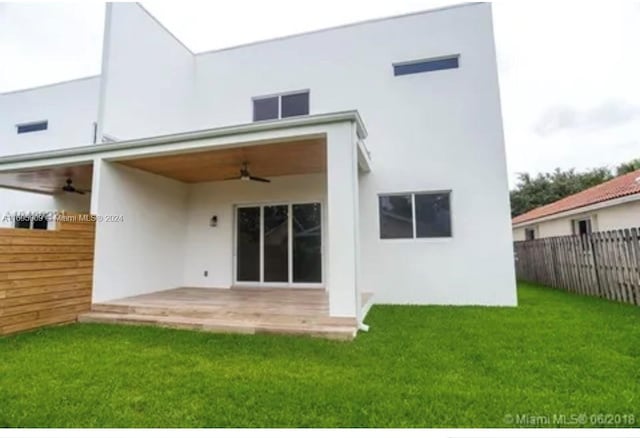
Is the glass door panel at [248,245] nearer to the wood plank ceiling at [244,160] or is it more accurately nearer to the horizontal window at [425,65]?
the wood plank ceiling at [244,160]

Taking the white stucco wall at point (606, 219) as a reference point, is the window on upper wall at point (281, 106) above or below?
above

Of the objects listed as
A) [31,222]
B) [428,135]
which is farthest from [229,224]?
[31,222]

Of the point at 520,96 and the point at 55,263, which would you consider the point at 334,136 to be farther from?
the point at 520,96

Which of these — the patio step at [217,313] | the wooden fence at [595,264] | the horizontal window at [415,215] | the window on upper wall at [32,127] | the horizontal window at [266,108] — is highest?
the window on upper wall at [32,127]

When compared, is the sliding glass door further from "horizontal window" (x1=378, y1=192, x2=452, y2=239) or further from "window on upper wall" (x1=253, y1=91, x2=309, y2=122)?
"window on upper wall" (x1=253, y1=91, x2=309, y2=122)

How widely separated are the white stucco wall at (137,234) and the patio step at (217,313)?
63 cm

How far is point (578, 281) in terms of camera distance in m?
8.22

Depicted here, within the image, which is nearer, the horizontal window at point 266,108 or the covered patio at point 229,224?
the covered patio at point 229,224

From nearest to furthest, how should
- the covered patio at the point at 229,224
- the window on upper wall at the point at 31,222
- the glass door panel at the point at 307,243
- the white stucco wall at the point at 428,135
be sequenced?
1. the covered patio at the point at 229,224
2. the white stucco wall at the point at 428,135
3. the glass door panel at the point at 307,243
4. the window on upper wall at the point at 31,222

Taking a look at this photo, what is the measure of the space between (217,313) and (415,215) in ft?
15.3

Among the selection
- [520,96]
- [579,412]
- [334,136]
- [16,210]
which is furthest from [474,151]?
[16,210]

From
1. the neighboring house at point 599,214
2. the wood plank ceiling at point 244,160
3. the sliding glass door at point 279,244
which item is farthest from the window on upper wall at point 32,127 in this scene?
the neighboring house at point 599,214

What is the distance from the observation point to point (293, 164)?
713 centimetres

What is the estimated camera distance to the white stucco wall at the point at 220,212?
8.17m
